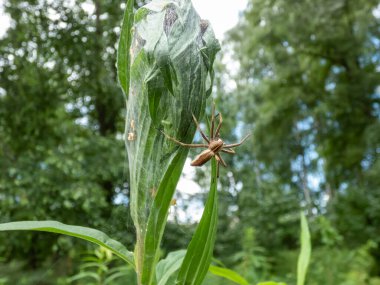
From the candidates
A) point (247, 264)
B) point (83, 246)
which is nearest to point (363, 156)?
point (83, 246)

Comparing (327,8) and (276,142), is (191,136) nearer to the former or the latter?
(327,8)

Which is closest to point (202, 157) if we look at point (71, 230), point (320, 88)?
point (71, 230)

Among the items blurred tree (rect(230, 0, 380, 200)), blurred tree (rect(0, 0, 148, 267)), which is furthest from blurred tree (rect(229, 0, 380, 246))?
blurred tree (rect(0, 0, 148, 267))

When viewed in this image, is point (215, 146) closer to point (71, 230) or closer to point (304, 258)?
point (71, 230)

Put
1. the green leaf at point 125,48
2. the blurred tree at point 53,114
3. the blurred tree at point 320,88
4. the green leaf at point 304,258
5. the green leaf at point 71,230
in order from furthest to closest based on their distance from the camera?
the blurred tree at point 320,88 < the blurred tree at point 53,114 < the green leaf at point 304,258 < the green leaf at point 125,48 < the green leaf at point 71,230

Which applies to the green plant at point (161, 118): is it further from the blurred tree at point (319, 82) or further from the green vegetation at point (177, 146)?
the blurred tree at point (319, 82)

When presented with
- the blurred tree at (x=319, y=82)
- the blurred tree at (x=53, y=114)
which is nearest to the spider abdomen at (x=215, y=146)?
the blurred tree at (x=53, y=114)
